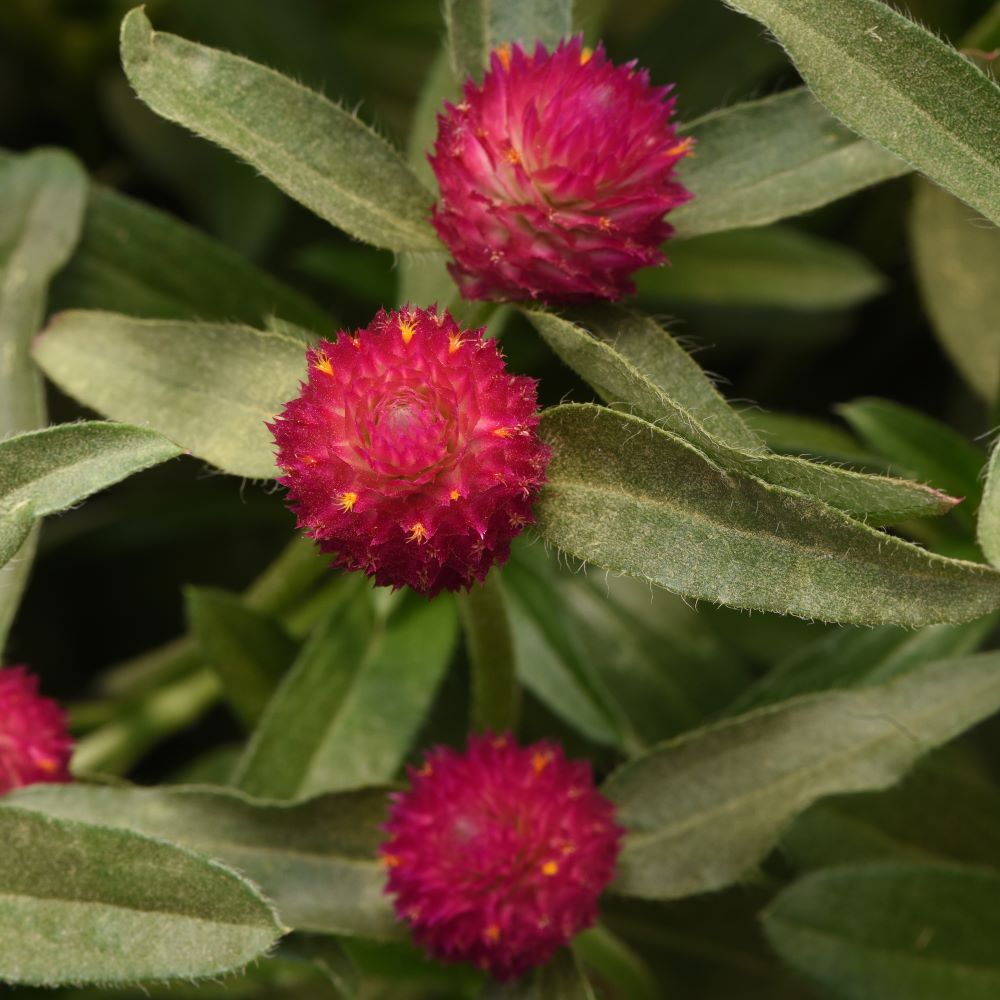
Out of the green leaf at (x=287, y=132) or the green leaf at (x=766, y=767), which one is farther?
the green leaf at (x=766, y=767)

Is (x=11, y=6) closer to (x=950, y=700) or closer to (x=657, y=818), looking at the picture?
(x=657, y=818)

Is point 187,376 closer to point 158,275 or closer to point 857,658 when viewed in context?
point 158,275

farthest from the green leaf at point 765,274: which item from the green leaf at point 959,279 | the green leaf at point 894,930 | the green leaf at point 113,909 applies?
the green leaf at point 113,909

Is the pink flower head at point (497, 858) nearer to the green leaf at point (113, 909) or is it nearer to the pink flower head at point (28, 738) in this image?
the green leaf at point (113, 909)

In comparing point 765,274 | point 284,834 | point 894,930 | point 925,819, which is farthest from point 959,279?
point 284,834

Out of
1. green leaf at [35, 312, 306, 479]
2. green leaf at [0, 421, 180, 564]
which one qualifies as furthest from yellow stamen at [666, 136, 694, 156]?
green leaf at [0, 421, 180, 564]

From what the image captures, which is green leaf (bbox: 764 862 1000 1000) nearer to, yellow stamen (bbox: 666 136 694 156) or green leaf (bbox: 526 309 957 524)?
green leaf (bbox: 526 309 957 524)
